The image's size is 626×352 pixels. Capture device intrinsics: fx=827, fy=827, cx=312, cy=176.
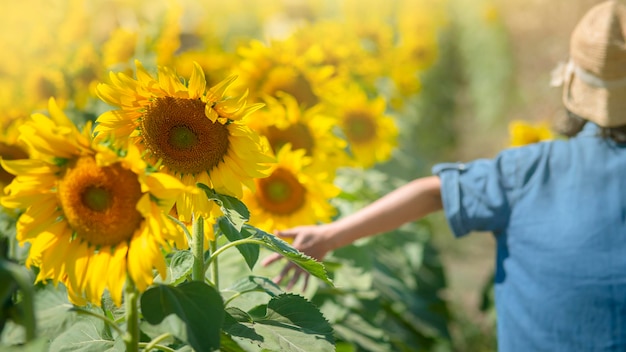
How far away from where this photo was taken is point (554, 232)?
177 cm

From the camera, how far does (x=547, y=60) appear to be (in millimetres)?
9633

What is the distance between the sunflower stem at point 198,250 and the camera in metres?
1.26

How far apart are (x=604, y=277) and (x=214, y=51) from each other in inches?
71.9

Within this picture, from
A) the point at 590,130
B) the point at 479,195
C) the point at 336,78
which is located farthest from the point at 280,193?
the point at 336,78

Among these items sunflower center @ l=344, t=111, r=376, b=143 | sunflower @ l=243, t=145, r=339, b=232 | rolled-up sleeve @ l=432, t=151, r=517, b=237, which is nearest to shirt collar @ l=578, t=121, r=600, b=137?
rolled-up sleeve @ l=432, t=151, r=517, b=237

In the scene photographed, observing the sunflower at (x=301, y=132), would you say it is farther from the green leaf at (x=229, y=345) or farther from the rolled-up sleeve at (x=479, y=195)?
the green leaf at (x=229, y=345)

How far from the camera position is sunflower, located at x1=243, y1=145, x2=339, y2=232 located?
1.99 metres

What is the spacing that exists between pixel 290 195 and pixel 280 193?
0.03 metres

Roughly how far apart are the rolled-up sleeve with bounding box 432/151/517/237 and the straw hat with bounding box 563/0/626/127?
0.22 metres

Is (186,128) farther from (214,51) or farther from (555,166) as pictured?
(214,51)

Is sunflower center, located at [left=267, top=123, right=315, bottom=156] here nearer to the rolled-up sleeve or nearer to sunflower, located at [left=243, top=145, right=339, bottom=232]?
sunflower, located at [left=243, top=145, right=339, bottom=232]

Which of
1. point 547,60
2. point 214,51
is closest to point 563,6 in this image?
point 547,60

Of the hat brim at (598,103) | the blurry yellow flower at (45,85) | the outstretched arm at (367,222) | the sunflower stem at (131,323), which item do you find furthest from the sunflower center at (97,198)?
the blurry yellow flower at (45,85)

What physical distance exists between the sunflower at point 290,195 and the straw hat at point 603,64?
639 millimetres
